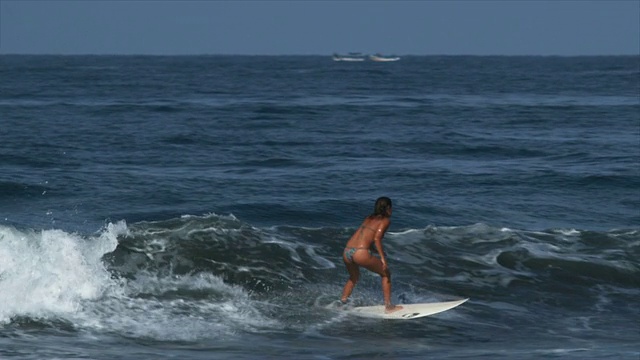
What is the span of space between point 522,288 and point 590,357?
475 centimetres

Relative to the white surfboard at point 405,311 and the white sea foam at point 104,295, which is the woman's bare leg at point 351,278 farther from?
the white sea foam at point 104,295

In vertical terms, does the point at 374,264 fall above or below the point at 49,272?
above

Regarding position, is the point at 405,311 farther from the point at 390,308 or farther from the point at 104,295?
the point at 104,295

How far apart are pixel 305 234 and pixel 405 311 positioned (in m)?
5.50

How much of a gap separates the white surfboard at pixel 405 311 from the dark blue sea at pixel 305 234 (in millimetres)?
144

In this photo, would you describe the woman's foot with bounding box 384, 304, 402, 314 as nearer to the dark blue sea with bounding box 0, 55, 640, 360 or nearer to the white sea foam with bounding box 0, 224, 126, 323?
the dark blue sea with bounding box 0, 55, 640, 360

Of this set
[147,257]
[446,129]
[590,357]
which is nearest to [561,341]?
[590,357]

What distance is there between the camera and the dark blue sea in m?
13.7

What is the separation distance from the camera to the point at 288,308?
15.4 metres

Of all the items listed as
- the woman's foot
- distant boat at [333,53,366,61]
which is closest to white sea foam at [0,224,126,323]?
the woman's foot

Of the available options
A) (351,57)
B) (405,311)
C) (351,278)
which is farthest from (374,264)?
(351,57)

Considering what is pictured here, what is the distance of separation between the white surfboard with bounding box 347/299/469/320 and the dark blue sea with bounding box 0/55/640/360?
14 centimetres

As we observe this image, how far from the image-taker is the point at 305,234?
19.9 m

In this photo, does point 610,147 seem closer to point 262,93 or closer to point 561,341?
point 561,341
